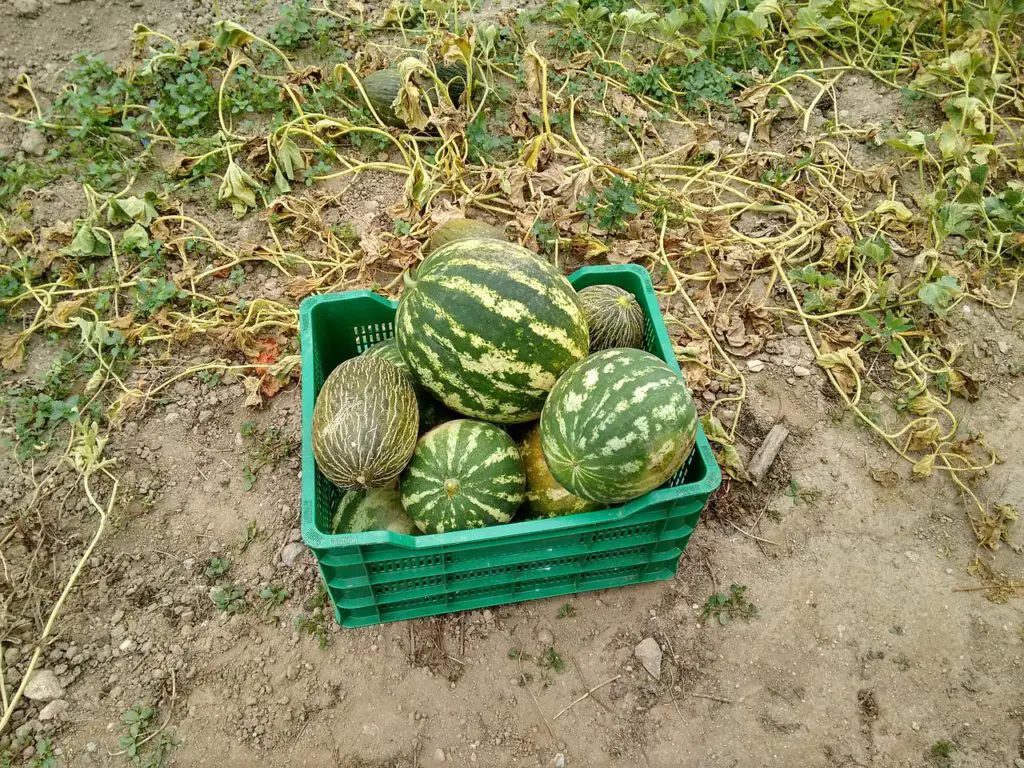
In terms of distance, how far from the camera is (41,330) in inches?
140

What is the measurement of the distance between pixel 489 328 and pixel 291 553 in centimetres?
135

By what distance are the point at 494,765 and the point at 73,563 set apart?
1.85m

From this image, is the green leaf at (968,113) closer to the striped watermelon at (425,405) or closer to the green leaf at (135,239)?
the striped watermelon at (425,405)

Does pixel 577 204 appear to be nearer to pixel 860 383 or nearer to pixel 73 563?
pixel 860 383

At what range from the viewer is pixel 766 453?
3.12 metres

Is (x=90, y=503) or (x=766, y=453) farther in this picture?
(x=766, y=453)

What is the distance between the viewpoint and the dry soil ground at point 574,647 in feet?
8.13

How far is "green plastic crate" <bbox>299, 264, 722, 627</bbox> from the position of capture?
2.19 metres

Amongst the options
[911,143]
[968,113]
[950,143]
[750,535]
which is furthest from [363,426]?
[968,113]

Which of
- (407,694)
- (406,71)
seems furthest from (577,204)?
(407,694)

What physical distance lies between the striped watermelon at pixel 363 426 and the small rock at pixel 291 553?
2.34 ft

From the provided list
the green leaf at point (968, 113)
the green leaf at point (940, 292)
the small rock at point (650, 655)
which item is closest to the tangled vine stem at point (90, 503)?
the small rock at point (650, 655)

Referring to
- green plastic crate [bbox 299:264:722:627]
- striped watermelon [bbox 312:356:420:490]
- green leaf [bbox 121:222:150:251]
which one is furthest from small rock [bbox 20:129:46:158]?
striped watermelon [bbox 312:356:420:490]

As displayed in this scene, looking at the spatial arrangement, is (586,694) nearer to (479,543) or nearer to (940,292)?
(479,543)
